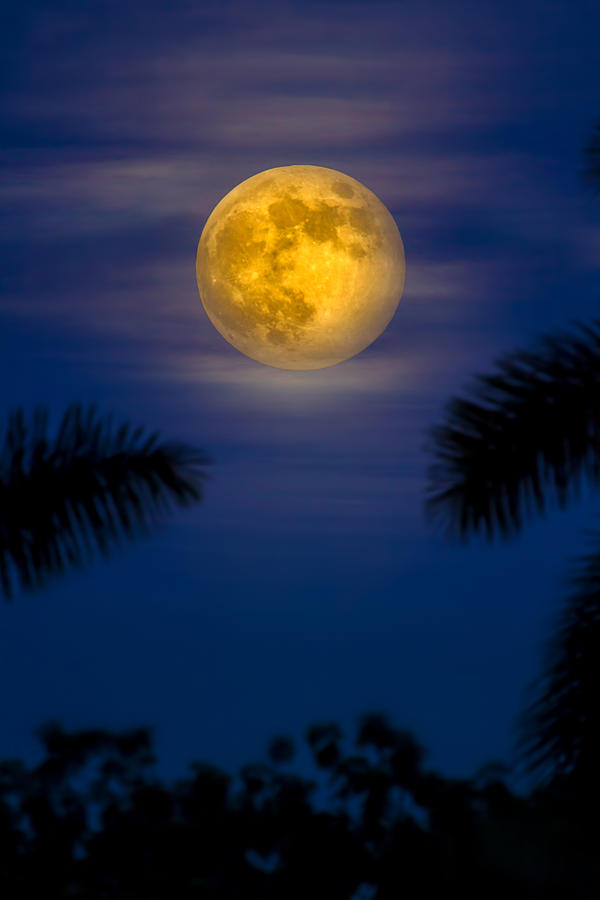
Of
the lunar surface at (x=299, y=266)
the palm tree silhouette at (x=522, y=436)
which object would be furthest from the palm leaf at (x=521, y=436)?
the lunar surface at (x=299, y=266)

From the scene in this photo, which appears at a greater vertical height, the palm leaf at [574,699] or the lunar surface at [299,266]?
the lunar surface at [299,266]

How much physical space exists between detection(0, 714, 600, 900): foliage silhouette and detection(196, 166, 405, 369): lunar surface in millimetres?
5059

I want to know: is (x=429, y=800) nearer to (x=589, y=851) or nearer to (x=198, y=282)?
(x=198, y=282)

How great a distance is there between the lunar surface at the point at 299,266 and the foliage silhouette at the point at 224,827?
5.06 meters

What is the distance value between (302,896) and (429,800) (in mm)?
2665

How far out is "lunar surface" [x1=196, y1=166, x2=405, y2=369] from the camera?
1091 cm

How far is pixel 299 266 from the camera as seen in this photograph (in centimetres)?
1086

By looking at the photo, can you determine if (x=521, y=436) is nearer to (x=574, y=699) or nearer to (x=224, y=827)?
(x=574, y=699)

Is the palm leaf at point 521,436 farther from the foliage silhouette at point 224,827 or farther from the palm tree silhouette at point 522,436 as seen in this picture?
the foliage silhouette at point 224,827

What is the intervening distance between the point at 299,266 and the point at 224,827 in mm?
7203

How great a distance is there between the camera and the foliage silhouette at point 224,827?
12.4 meters

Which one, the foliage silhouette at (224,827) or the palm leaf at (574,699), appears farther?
the foliage silhouette at (224,827)

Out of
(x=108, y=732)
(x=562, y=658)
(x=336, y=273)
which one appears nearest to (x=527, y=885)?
(x=562, y=658)

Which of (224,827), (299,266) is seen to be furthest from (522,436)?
(224,827)
